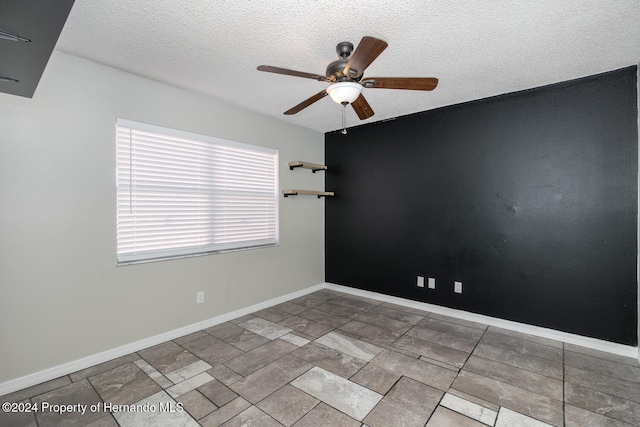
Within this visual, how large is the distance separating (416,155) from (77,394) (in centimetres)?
401

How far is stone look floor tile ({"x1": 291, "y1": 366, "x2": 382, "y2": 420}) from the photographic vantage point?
1.93 m

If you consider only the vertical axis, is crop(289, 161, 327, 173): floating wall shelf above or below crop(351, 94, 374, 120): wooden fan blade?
below

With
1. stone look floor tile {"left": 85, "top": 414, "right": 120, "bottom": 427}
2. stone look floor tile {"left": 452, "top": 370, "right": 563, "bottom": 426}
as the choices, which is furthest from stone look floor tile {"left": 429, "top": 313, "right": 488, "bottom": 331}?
stone look floor tile {"left": 85, "top": 414, "right": 120, "bottom": 427}

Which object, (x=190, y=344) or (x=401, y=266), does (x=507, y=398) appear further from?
Result: (x=190, y=344)

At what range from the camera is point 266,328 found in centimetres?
320

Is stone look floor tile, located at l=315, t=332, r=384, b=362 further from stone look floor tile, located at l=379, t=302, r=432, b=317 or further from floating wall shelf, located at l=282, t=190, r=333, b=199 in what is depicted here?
floating wall shelf, located at l=282, t=190, r=333, b=199

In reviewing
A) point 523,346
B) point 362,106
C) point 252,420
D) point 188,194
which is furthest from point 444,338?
point 188,194

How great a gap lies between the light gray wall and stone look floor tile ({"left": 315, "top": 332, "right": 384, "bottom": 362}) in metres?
1.37

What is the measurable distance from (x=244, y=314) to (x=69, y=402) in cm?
178

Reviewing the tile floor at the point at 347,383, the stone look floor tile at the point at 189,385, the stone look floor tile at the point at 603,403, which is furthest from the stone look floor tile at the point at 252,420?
the stone look floor tile at the point at 603,403

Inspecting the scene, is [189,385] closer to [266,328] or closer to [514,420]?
[266,328]

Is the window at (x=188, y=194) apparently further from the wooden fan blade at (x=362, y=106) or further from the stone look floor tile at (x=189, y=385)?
the wooden fan blade at (x=362, y=106)

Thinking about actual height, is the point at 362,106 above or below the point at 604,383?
above

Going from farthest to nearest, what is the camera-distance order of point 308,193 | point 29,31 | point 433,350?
point 308,193
point 433,350
point 29,31
